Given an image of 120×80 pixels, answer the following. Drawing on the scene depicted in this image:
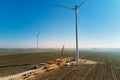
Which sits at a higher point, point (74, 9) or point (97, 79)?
point (74, 9)

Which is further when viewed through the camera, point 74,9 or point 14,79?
point 74,9

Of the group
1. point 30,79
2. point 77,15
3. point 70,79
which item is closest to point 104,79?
point 70,79

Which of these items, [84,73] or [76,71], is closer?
[84,73]

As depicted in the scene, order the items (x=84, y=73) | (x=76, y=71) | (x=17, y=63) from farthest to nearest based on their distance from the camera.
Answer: (x=17, y=63) < (x=76, y=71) < (x=84, y=73)

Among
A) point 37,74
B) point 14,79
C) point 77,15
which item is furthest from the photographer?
point 77,15

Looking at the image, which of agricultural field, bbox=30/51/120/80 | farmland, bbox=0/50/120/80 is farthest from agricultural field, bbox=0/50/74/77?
agricultural field, bbox=30/51/120/80

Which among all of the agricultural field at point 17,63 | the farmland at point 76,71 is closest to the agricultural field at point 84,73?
the farmland at point 76,71

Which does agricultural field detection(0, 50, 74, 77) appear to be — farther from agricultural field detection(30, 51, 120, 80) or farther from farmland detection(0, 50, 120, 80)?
agricultural field detection(30, 51, 120, 80)

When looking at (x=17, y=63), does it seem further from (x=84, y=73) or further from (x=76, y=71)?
(x=84, y=73)

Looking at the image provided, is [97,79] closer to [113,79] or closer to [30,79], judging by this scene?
[113,79]

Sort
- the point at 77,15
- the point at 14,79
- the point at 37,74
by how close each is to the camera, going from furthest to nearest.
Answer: the point at 77,15 < the point at 37,74 < the point at 14,79

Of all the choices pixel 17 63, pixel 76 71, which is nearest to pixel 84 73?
pixel 76 71
